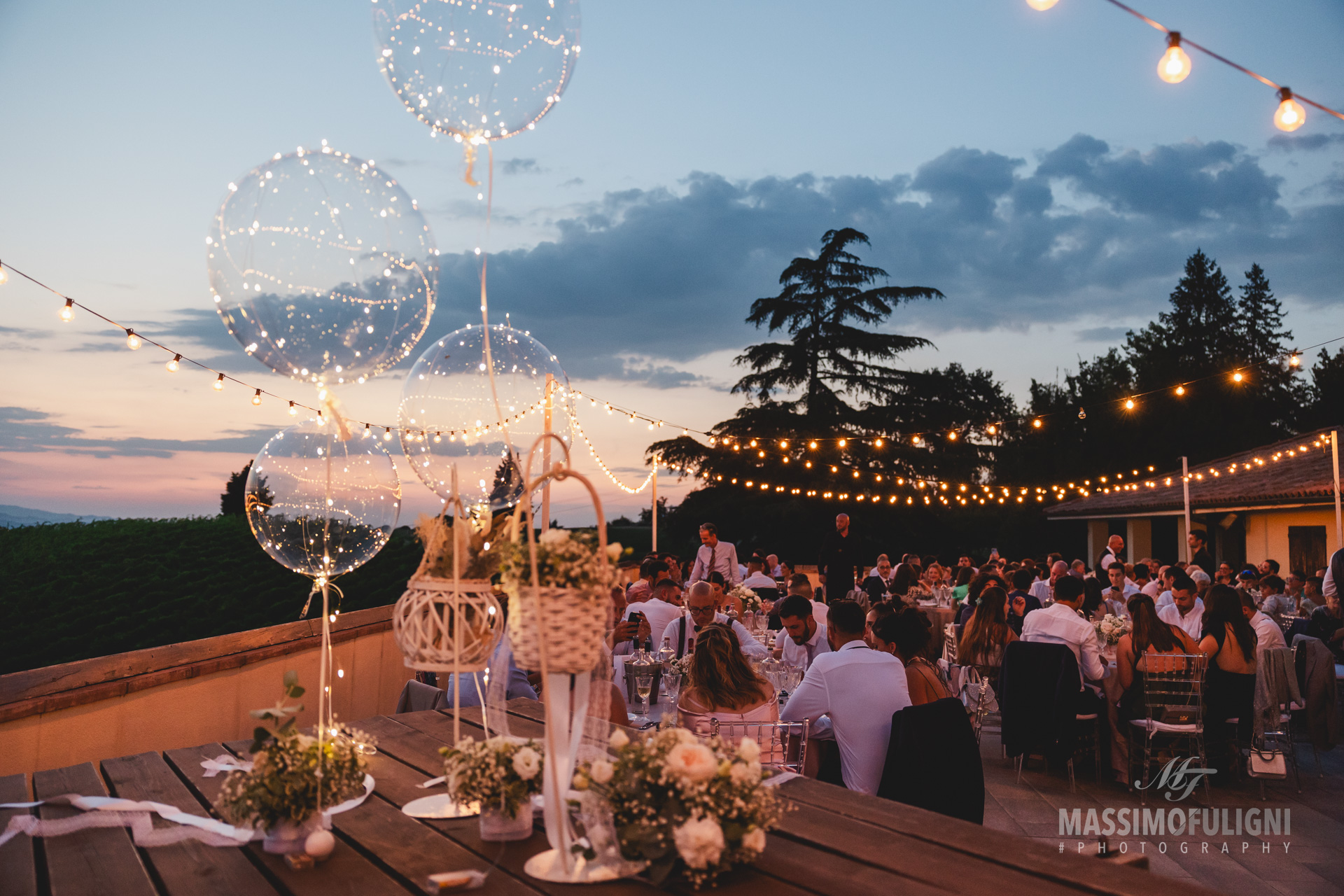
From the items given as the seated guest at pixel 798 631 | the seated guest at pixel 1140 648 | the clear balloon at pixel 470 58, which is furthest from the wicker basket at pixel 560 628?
the seated guest at pixel 1140 648

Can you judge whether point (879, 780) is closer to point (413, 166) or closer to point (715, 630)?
point (715, 630)

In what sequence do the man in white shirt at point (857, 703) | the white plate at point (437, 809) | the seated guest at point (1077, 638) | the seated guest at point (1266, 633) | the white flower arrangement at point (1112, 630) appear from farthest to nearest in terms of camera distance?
1. the white flower arrangement at point (1112, 630)
2. the seated guest at point (1266, 633)
3. the seated guest at point (1077, 638)
4. the man in white shirt at point (857, 703)
5. the white plate at point (437, 809)

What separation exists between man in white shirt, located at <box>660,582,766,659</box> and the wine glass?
909 mm

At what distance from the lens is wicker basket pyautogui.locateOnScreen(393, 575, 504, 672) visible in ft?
6.31

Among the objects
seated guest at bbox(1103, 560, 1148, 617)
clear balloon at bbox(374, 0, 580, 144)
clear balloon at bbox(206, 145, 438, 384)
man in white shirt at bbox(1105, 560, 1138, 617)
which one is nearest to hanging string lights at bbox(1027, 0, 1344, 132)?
clear balloon at bbox(374, 0, 580, 144)

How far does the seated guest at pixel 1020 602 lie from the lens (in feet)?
26.7

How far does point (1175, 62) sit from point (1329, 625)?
22.4ft

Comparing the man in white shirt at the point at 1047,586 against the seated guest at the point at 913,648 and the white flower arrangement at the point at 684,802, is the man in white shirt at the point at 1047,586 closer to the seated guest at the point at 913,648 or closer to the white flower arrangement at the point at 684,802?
the seated guest at the point at 913,648

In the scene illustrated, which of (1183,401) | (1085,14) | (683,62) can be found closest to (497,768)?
(1085,14)

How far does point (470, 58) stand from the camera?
2.15 meters

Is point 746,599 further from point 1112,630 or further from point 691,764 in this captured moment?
point 691,764

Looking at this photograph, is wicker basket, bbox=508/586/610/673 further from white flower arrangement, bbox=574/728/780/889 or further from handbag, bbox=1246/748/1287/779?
handbag, bbox=1246/748/1287/779

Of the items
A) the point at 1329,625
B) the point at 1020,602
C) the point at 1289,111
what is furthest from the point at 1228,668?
the point at 1329,625

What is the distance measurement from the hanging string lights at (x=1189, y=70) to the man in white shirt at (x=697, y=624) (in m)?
3.91
